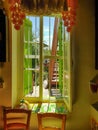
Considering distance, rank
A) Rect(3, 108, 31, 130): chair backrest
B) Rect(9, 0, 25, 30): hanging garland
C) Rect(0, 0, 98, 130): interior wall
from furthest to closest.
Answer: Rect(0, 0, 98, 130): interior wall, Rect(3, 108, 31, 130): chair backrest, Rect(9, 0, 25, 30): hanging garland

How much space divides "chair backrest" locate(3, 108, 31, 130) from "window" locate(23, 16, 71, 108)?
0.46 meters

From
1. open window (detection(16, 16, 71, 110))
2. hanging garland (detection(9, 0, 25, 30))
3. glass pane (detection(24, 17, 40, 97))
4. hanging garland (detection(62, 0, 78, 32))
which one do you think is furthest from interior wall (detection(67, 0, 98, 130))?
hanging garland (detection(9, 0, 25, 30))

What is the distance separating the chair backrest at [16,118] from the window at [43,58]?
0.46 meters

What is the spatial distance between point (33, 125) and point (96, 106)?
810mm

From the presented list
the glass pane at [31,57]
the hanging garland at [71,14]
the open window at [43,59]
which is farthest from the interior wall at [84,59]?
the glass pane at [31,57]

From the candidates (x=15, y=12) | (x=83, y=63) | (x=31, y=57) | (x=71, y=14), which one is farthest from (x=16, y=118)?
(x=71, y=14)

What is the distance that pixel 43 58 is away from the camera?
9.87ft

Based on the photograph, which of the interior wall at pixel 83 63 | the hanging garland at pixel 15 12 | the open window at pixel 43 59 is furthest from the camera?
the open window at pixel 43 59

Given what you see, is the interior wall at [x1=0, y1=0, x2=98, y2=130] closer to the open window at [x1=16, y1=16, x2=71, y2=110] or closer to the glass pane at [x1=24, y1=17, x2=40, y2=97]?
the open window at [x1=16, y1=16, x2=71, y2=110]

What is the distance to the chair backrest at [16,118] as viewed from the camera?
2219mm

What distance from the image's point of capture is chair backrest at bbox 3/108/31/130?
7.28 ft

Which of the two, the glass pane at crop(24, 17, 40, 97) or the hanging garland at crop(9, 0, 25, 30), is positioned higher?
the hanging garland at crop(9, 0, 25, 30)

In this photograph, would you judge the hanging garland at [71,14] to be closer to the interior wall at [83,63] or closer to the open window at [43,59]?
the interior wall at [83,63]

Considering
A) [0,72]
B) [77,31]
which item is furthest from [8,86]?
[77,31]
